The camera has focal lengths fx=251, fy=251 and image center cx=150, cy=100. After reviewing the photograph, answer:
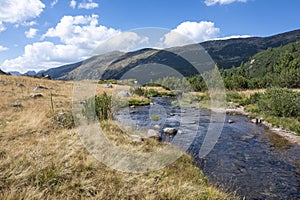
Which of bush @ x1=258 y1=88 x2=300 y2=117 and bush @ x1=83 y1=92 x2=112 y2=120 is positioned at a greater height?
bush @ x1=83 y1=92 x2=112 y2=120

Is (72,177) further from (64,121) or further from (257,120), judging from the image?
(257,120)

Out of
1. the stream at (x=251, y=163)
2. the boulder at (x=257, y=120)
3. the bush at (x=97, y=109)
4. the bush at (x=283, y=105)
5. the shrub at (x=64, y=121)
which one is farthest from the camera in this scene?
the boulder at (x=257, y=120)

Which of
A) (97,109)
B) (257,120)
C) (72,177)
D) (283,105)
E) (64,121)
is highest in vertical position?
(97,109)

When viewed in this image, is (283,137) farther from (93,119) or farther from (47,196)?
(47,196)

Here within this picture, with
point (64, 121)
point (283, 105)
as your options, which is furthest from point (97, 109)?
point (283, 105)

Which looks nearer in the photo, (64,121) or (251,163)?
(251,163)

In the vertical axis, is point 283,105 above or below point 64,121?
below

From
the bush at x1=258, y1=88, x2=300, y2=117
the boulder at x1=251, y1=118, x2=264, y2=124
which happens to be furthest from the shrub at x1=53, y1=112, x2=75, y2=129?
the bush at x1=258, y1=88, x2=300, y2=117

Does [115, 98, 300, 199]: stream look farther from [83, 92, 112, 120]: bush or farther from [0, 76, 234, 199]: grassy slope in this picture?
[83, 92, 112, 120]: bush

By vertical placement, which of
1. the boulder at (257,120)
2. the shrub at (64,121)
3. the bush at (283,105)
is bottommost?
the boulder at (257,120)

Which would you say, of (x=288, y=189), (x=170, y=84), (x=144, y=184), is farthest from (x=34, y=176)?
(x=170, y=84)

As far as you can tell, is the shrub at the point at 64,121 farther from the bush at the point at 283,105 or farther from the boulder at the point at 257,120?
the bush at the point at 283,105

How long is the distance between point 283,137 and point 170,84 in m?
43.7

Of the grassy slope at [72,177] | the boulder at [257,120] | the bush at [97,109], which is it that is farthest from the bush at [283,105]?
the grassy slope at [72,177]
